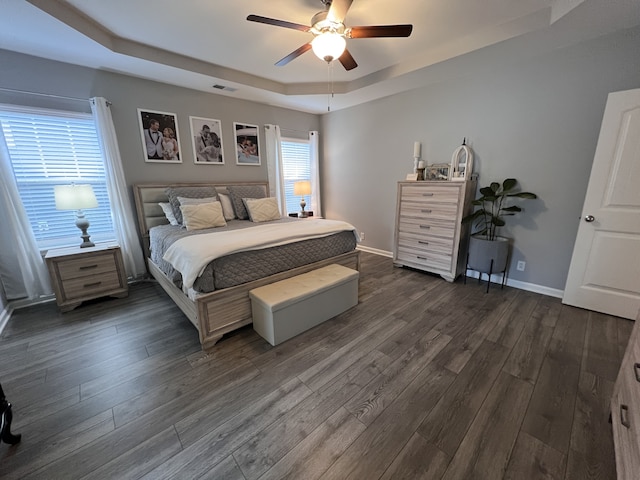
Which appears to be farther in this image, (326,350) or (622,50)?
(622,50)

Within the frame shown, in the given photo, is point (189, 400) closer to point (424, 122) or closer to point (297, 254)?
point (297, 254)

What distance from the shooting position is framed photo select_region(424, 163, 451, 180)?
338 cm

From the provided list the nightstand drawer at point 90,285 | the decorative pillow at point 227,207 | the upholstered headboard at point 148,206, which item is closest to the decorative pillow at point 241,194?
the decorative pillow at point 227,207

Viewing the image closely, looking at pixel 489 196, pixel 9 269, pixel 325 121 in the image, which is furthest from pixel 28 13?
pixel 489 196

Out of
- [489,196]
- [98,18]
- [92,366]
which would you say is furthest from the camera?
[489,196]

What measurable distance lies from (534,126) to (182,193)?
409 cm

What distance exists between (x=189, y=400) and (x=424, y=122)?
13.0ft

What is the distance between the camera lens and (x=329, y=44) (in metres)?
1.82

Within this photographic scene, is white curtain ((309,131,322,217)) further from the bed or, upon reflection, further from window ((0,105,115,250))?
window ((0,105,115,250))

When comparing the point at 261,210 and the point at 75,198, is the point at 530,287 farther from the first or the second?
the point at 75,198

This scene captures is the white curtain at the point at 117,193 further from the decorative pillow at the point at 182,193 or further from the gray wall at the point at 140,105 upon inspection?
the decorative pillow at the point at 182,193

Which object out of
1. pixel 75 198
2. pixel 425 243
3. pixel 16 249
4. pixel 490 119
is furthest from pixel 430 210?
pixel 16 249

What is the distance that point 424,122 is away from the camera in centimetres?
352

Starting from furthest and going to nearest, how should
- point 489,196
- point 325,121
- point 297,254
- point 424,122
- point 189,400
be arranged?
1. point 325,121
2. point 424,122
3. point 489,196
4. point 297,254
5. point 189,400
